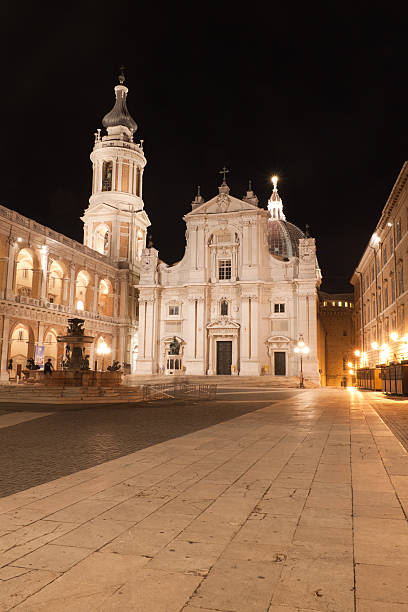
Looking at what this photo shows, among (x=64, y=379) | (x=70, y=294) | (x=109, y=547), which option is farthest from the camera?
(x=70, y=294)

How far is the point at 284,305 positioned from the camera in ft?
176

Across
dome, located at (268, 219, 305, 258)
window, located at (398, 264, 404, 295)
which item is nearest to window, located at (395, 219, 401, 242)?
window, located at (398, 264, 404, 295)

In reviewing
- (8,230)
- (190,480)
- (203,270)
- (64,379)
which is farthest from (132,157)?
(190,480)

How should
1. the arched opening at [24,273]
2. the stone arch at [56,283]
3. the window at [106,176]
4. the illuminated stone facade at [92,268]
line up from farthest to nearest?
the window at [106,176]
the stone arch at [56,283]
the arched opening at [24,273]
the illuminated stone facade at [92,268]

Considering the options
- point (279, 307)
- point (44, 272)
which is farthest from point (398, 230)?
point (44, 272)

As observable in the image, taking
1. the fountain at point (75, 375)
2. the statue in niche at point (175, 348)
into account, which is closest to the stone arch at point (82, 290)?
the statue in niche at point (175, 348)

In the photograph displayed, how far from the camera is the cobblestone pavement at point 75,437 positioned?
315 inches

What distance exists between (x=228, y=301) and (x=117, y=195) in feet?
68.6

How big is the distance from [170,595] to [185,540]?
1.13m

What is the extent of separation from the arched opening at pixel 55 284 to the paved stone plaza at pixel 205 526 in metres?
43.4

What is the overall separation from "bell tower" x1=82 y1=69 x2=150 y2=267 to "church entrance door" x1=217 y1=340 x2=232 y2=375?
1622cm

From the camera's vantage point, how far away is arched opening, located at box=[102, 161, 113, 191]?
63891 mm

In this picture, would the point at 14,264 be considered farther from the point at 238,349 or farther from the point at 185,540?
the point at 185,540

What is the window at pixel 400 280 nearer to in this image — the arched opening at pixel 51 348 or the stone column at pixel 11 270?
the stone column at pixel 11 270
